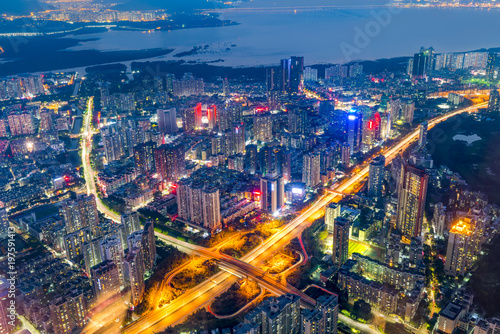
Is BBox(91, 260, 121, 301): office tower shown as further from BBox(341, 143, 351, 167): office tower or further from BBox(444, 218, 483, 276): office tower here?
BBox(341, 143, 351, 167): office tower

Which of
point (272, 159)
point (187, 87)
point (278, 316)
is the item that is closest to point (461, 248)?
point (278, 316)

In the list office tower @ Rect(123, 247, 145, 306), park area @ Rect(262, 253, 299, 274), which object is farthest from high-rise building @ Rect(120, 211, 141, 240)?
park area @ Rect(262, 253, 299, 274)

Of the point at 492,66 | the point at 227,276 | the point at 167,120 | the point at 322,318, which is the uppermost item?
the point at 492,66

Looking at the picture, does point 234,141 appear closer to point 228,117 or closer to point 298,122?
point 228,117

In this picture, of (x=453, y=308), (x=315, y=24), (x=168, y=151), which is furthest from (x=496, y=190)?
(x=315, y=24)

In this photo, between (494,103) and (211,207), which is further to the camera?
(494,103)

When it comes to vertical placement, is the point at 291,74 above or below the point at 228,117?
above
